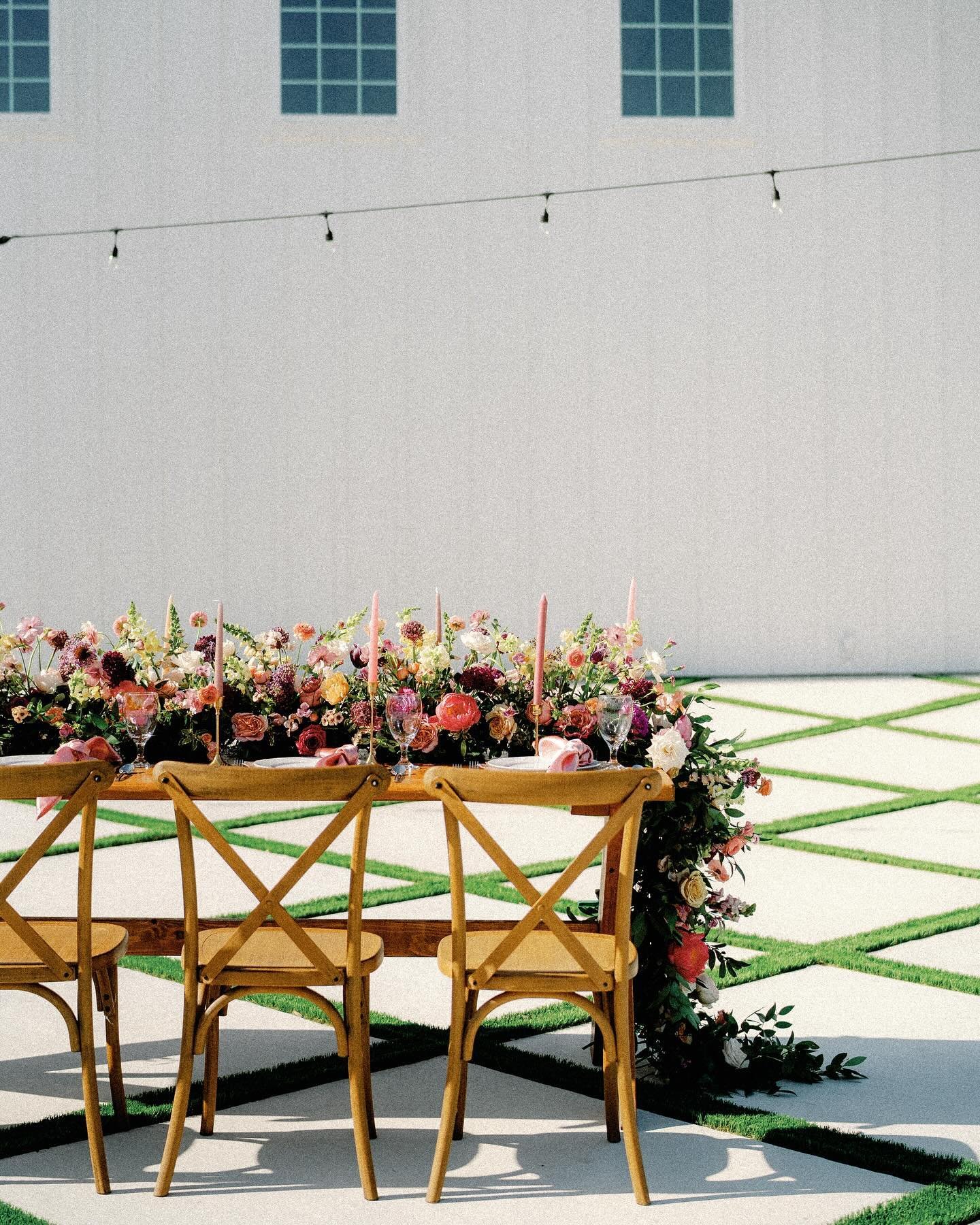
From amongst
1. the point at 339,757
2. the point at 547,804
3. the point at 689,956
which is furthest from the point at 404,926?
the point at 547,804

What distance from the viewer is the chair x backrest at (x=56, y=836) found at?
3020 mm

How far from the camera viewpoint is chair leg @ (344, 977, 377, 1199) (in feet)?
9.93

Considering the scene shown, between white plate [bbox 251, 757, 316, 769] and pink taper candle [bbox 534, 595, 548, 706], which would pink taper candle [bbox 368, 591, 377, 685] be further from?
pink taper candle [bbox 534, 595, 548, 706]

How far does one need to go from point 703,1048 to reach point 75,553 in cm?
845

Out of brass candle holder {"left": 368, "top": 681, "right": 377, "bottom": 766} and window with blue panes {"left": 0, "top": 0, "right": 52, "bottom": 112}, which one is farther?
window with blue panes {"left": 0, "top": 0, "right": 52, "bottom": 112}

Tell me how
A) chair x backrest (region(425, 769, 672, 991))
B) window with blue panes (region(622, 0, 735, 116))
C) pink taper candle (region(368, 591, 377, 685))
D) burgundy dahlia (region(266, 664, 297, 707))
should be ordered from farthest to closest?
1. window with blue panes (region(622, 0, 735, 116))
2. burgundy dahlia (region(266, 664, 297, 707))
3. pink taper candle (region(368, 591, 377, 685))
4. chair x backrest (region(425, 769, 672, 991))

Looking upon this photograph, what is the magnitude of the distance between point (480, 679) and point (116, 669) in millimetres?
850

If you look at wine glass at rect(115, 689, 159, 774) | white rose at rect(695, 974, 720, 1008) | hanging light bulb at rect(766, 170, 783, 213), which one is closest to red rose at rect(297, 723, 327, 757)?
wine glass at rect(115, 689, 159, 774)

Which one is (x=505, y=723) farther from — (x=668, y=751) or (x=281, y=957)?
(x=281, y=957)

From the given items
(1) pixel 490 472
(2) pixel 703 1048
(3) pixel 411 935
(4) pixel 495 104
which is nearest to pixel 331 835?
(3) pixel 411 935

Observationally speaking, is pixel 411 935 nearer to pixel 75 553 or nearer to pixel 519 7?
pixel 75 553

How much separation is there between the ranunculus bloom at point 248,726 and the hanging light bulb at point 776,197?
737cm

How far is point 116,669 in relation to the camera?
3727mm

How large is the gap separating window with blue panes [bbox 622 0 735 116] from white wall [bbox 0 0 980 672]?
154 millimetres
